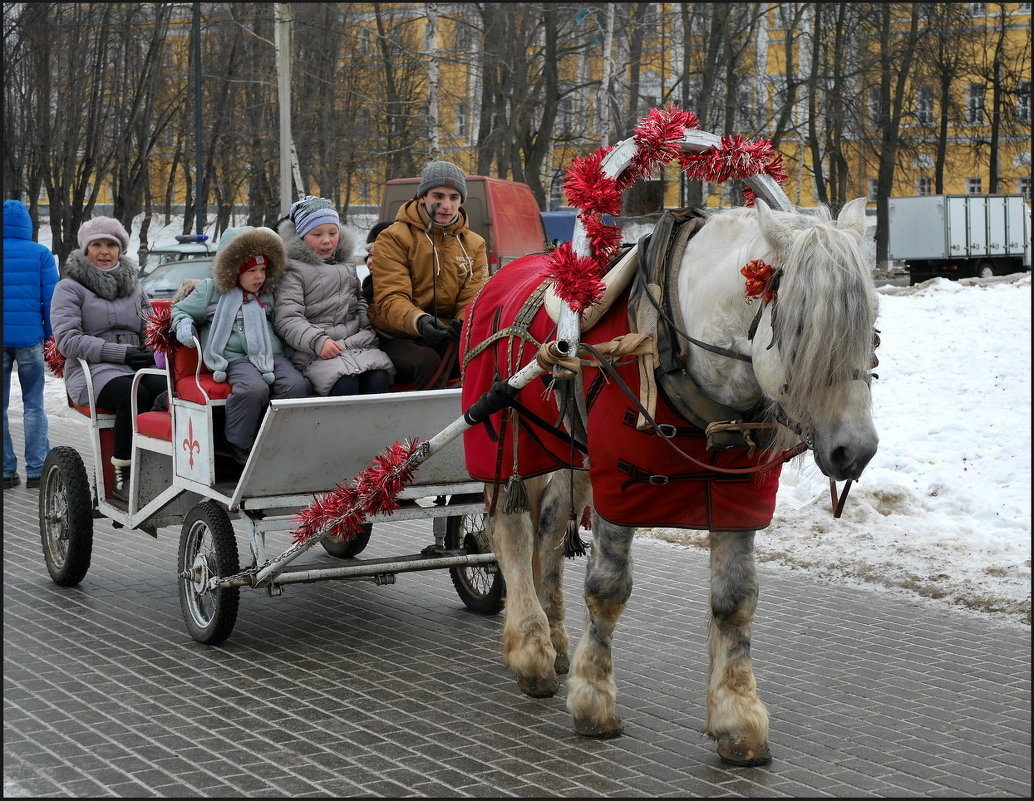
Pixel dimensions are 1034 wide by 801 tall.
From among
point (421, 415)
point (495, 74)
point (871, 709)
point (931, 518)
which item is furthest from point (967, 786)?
point (495, 74)

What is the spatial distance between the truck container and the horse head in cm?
1668

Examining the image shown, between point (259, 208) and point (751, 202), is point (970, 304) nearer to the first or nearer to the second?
point (751, 202)

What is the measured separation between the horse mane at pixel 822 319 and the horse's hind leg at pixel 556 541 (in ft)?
6.57

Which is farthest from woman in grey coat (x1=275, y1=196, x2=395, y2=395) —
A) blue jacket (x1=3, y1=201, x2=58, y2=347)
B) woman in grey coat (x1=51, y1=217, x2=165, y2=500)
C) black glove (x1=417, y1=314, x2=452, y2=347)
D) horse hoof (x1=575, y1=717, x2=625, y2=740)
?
blue jacket (x1=3, y1=201, x2=58, y2=347)

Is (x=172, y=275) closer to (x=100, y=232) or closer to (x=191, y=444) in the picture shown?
(x=100, y=232)

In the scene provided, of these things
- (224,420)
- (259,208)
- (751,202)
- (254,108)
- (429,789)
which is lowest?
(429,789)

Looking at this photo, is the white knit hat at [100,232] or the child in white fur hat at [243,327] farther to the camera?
the white knit hat at [100,232]

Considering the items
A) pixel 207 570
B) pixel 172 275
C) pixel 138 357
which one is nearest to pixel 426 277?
pixel 207 570

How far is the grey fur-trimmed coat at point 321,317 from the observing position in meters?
6.29

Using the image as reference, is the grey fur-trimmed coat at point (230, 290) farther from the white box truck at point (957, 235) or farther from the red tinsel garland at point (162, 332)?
the white box truck at point (957, 235)

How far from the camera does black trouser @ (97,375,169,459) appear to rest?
713 cm

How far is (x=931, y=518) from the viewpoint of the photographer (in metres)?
8.26

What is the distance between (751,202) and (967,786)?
2.24 metres

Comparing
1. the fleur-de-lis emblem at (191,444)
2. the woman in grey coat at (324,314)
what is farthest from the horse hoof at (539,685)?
the fleur-de-lis emblem at (191,444)
